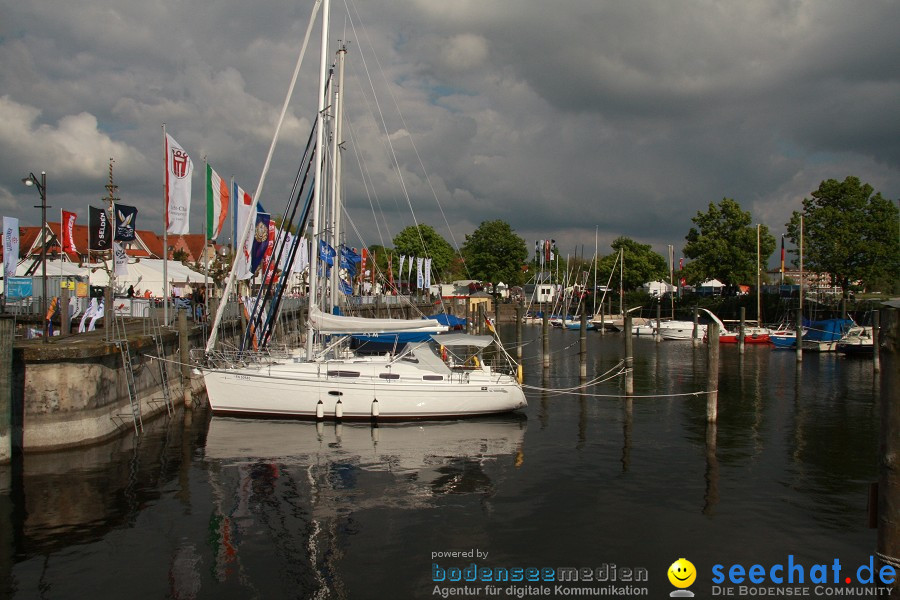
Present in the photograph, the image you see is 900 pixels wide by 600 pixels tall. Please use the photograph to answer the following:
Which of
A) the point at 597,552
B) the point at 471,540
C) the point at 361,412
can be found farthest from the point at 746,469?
the point at 361,412

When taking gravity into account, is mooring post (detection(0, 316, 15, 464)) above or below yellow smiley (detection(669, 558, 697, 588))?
above

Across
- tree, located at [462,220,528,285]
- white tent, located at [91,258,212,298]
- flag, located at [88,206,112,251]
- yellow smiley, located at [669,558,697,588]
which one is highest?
tree, located at [462,220,528,285]

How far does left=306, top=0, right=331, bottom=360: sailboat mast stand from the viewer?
25.5 metres

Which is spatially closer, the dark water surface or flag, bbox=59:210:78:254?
the dark water surface

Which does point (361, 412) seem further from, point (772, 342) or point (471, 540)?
point (772, 342)

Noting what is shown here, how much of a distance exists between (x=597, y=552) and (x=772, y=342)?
182ft

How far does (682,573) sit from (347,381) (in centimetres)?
1490

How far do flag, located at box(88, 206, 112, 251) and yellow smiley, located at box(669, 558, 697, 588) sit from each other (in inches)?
1039

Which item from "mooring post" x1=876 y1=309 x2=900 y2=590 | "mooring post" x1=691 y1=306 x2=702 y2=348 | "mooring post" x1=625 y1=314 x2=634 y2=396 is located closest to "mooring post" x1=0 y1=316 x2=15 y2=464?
"mooring post" x1=876 y1=309 x2=900 y2=590

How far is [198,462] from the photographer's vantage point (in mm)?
20047

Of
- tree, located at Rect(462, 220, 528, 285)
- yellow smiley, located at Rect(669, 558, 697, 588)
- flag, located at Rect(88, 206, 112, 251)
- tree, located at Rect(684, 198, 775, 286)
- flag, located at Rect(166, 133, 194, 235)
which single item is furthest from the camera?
tree, located at Rect(462, 220, 528, 285)

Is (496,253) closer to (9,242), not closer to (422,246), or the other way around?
(422,246)

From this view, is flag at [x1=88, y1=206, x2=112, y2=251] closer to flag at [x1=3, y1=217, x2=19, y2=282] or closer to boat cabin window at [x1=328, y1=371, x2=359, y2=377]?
flag at [x1=3, y1=217, x2=19, y2=282]

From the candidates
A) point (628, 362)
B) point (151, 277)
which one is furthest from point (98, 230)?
point (628, 362)
